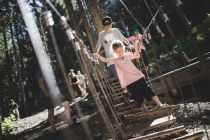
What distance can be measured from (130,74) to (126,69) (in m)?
0.16

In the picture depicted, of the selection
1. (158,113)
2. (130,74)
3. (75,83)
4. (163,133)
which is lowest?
(163,133)

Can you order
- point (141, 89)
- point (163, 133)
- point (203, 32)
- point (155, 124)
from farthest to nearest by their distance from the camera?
point (203, 32) < point (141, 89) < point (155, 124) < point (163, 133)

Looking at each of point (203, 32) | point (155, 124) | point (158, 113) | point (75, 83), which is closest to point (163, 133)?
point (155, 124)

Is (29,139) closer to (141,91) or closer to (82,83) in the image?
(82,83)

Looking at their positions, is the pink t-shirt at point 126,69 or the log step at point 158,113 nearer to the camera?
the log step at point 158,113

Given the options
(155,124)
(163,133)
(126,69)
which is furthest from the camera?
(126,69)

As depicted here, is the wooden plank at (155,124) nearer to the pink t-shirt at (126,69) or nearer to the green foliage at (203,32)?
the pink t-shirt at (126,69)

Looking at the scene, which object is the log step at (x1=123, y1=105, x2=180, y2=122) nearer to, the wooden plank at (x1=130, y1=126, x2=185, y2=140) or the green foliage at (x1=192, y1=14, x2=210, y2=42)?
the wooden plank at (x1=130, y1=126, x2=185, y2=140)

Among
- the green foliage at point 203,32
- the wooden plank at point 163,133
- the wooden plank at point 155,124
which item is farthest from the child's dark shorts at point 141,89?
the green foliage at point 203,32

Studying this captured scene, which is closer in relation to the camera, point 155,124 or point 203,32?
point 155,124

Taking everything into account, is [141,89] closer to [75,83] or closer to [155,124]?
[155,124]

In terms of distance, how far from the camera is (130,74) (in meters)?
6.89

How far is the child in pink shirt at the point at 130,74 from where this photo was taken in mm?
6777

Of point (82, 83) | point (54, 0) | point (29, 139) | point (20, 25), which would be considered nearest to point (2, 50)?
→ point (20, 25)
